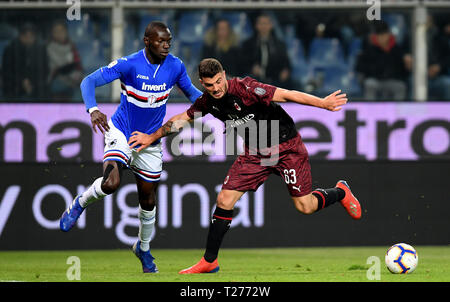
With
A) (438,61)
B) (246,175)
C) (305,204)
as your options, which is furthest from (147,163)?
(438,61)

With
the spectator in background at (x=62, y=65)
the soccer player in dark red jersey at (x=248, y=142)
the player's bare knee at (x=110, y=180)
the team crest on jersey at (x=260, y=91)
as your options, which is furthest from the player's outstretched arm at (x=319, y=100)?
the spectator in background at (x=62, y=65)

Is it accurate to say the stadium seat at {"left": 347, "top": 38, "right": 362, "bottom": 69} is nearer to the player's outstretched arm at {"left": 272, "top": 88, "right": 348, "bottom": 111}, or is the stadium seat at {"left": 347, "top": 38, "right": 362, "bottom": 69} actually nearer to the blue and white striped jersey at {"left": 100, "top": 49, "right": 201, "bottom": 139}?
the blue and white striped jersey at {"left": 100, "top": 49, "right": 201, "bottom": 139}

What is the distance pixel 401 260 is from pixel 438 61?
636 centimetres

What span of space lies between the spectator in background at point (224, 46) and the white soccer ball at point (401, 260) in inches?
221

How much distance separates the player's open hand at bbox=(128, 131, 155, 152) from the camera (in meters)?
8.65

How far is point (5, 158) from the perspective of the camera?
11977 mm

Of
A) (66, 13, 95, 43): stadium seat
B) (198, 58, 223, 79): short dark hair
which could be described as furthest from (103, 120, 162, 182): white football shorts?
(66, 13, 95, 43): stadium seat

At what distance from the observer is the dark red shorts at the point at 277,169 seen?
27.7 feet

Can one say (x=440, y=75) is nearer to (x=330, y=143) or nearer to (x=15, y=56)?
(x=330, y=143)

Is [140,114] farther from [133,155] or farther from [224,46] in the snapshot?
[224,46]

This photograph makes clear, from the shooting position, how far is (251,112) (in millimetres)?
8273

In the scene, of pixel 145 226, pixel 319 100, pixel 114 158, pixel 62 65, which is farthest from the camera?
pixel 62 65

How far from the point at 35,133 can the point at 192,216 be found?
2.40 metres

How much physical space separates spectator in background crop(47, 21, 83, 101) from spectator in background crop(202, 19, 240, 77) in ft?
6.29
